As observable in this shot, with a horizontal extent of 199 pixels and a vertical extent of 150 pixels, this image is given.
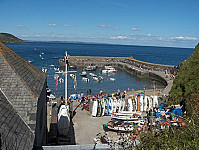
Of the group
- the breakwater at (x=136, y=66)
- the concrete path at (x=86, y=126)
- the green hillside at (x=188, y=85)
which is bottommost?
the concrete path at (x=86, y=126)

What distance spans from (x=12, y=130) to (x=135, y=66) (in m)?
65.5

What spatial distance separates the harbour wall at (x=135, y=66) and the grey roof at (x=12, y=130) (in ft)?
134

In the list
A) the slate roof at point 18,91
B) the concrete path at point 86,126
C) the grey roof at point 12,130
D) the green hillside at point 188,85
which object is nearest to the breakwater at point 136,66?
the green hillside at point 188,85

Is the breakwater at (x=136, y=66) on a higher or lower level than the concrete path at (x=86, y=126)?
higher

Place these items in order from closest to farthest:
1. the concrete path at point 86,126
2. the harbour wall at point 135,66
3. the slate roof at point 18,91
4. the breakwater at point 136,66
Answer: the slate roof at point 18,91
the concrete path at point 86,126
the breakwater at point 136,66
the harbour wall at point 135,66

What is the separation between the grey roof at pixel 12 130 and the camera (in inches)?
227

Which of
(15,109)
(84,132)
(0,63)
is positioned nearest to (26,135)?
(15,109)

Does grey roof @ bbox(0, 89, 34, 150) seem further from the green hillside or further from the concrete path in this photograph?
the green hillside

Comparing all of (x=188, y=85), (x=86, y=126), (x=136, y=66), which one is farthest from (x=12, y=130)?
(x=136, y=66)

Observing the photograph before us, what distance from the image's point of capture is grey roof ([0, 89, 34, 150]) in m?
5.77

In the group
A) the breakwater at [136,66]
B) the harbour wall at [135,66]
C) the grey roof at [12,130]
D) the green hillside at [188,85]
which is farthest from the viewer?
the harbour wall at [135,66]

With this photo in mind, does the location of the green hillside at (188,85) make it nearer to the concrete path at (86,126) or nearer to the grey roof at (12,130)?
the concrete path at (86,126)

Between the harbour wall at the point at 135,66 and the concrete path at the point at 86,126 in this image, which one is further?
the harbour wall at the point at 135,66

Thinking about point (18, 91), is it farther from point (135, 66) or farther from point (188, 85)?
point (135, 66)
